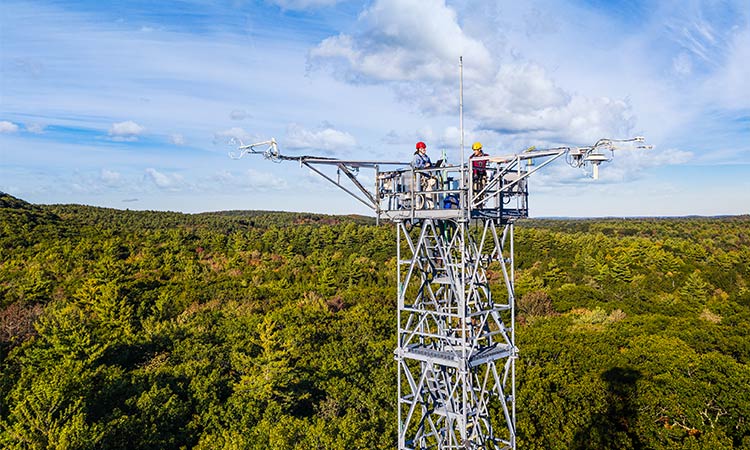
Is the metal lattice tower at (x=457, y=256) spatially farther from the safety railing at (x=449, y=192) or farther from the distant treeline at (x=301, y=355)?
the distant treeline at (x=301, y=355)

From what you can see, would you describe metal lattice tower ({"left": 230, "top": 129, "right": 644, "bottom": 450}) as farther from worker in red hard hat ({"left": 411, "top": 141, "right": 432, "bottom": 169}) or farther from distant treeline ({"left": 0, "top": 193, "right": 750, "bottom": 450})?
distant treeline ({"left": 0, "top": 193, "right": 750, "bottom": 450})

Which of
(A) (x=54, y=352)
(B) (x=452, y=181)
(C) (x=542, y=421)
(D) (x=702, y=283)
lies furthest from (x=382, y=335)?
(D) (x=702, y=283)

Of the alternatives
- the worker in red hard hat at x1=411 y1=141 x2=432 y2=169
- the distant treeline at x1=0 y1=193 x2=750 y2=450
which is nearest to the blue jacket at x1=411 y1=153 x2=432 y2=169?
the worker in red hard hat at x1=411 y1=141 x2=432 y2=169

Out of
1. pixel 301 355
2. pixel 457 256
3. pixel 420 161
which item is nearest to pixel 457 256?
pixel 457 256

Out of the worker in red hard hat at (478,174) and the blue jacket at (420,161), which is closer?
the worker in red hard hat at (478,174)

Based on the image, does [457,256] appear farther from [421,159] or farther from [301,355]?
[301,355]

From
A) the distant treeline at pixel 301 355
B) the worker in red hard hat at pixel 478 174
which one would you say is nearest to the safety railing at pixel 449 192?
the worker in red hard hat at pixel 478 174
